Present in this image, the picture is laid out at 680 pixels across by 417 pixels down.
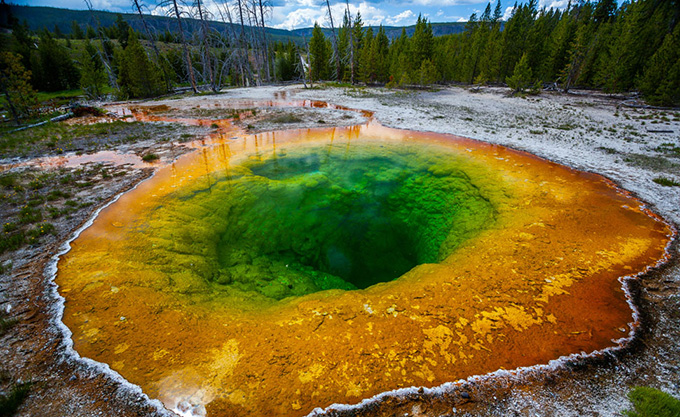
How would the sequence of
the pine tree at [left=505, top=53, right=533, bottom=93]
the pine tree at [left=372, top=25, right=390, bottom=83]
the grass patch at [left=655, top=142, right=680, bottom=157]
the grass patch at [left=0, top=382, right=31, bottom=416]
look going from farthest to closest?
the pine tree at [left=372, top=25, right=390, bottom=83], the pine tree at [left=505, top=53, right=533, bottom=93], the grass patch at [left=655, top=142, right=680, bottom=157], the grass patch at [left=0, top=382, right=31, bottom=416]

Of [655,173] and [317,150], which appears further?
[317,150]

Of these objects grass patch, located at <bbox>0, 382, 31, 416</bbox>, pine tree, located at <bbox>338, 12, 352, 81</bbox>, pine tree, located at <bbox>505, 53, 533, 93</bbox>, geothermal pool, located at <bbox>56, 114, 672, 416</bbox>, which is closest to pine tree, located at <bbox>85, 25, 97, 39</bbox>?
pine tree, located at <bbox>338, 12, 352, 81</bbox>

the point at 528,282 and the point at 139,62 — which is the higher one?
the point at 139,62

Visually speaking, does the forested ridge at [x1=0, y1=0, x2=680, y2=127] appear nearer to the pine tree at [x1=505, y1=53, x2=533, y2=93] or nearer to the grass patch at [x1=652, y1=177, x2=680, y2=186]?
the pine tree at [x1=505, y1=53, x2=533, y2=93]

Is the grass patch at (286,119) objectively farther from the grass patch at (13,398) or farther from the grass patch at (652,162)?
the grass patch at (652,162)

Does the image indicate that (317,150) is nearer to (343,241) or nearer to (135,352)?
(343,241)

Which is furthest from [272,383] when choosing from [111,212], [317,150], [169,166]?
[317,150]

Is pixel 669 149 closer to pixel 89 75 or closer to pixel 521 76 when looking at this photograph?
pixel 521 76

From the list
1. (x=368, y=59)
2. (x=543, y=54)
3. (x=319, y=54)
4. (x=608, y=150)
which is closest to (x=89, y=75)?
(x=319, y=54)
